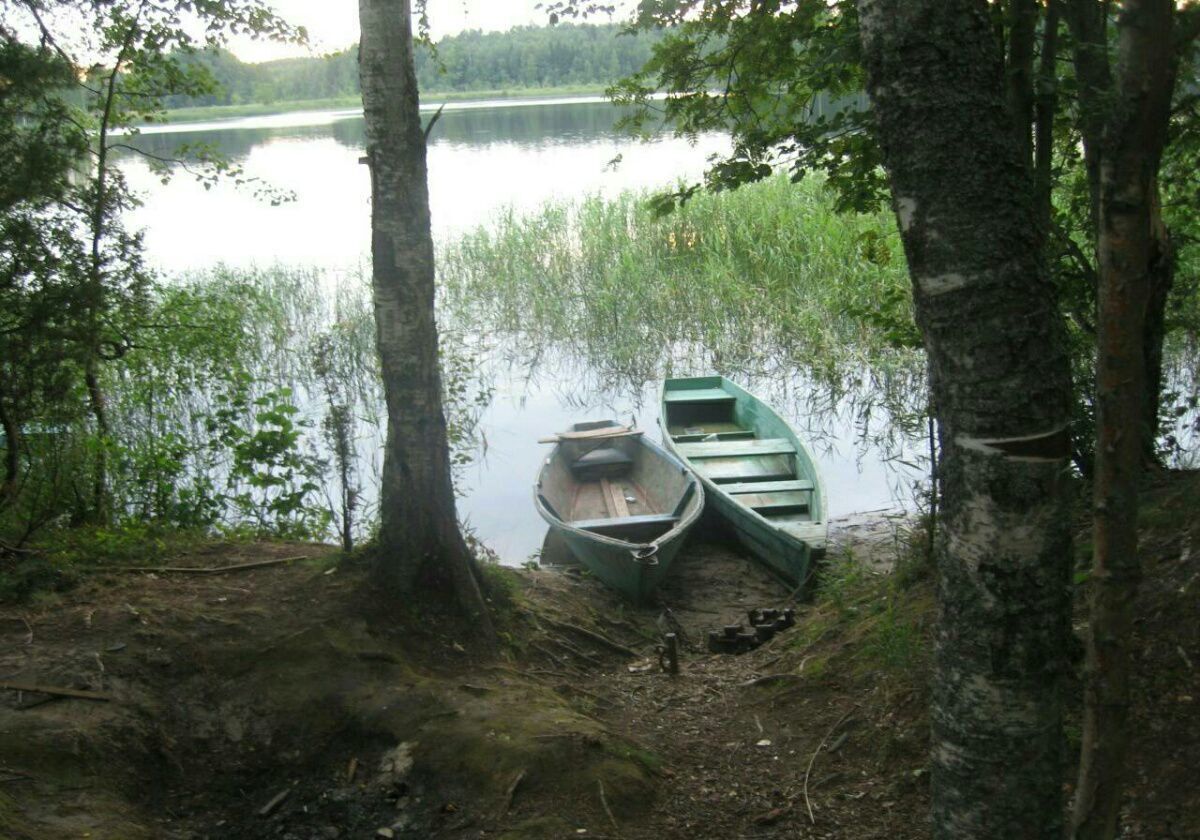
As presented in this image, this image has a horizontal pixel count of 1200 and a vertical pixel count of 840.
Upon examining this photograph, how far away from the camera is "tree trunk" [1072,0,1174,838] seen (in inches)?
78.4

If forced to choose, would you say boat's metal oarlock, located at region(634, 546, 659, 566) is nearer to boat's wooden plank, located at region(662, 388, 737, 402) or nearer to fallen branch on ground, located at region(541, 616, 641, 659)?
fallen branch on ground, located at region(541, 616, 641, 659)

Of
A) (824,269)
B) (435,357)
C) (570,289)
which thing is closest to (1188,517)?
(435,357)

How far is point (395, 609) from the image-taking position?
195 inches

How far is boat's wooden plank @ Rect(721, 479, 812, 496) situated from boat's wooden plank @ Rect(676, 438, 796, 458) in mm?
647

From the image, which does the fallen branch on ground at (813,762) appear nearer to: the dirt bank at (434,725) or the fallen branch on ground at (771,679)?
the dirt bank at (434,725)

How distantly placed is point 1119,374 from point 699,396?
9326mm

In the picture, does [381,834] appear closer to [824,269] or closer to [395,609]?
[395,609]

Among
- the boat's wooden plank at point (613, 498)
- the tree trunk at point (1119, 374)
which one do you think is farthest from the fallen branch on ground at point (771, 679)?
the boat's wooden plank at point (613, 498)

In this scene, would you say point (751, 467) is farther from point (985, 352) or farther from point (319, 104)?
point (319, 104)

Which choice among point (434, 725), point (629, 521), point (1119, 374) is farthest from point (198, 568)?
point (1119, 374)

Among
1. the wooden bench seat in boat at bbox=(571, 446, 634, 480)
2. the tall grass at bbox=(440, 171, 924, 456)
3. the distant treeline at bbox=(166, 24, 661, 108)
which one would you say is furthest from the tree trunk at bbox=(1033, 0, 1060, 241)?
the distant treeline at bbox=(166, 24, 661, 108)

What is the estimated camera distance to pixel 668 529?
8656 mm

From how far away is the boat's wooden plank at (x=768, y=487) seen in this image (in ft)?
30.0

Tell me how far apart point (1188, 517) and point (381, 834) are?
3.28 m
